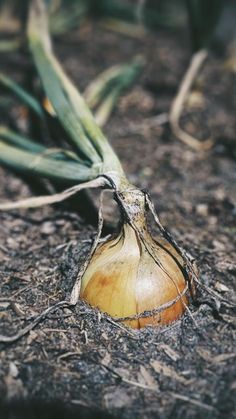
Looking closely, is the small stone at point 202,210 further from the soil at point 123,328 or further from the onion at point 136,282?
the onion at point 136,282

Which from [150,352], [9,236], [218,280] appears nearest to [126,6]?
[9,236]

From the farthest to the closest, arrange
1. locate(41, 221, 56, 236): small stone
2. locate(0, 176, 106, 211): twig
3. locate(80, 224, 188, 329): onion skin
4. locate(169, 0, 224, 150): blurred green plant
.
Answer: locate(169, 0, 224, 150): blurred green plant < locate(41, 221, 56, 236): small stone < locate(0, 176, 106, 211): twig < locate(80, 224, 188, 329): onion skin

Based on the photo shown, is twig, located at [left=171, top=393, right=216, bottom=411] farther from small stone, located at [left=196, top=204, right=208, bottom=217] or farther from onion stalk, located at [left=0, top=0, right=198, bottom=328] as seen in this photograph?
small stone, located at [left=196, top=204, right=208, bottom=217]

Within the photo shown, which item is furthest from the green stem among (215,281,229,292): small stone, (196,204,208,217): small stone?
(196,204,208,217): small stone

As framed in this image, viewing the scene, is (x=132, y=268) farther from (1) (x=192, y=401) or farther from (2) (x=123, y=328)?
(1) (x=192, y=401)

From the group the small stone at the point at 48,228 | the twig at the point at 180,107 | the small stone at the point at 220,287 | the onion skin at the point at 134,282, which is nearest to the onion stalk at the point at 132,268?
the onion skin at the point at 134,282

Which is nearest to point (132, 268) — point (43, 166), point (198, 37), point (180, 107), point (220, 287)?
point (220, 287)
